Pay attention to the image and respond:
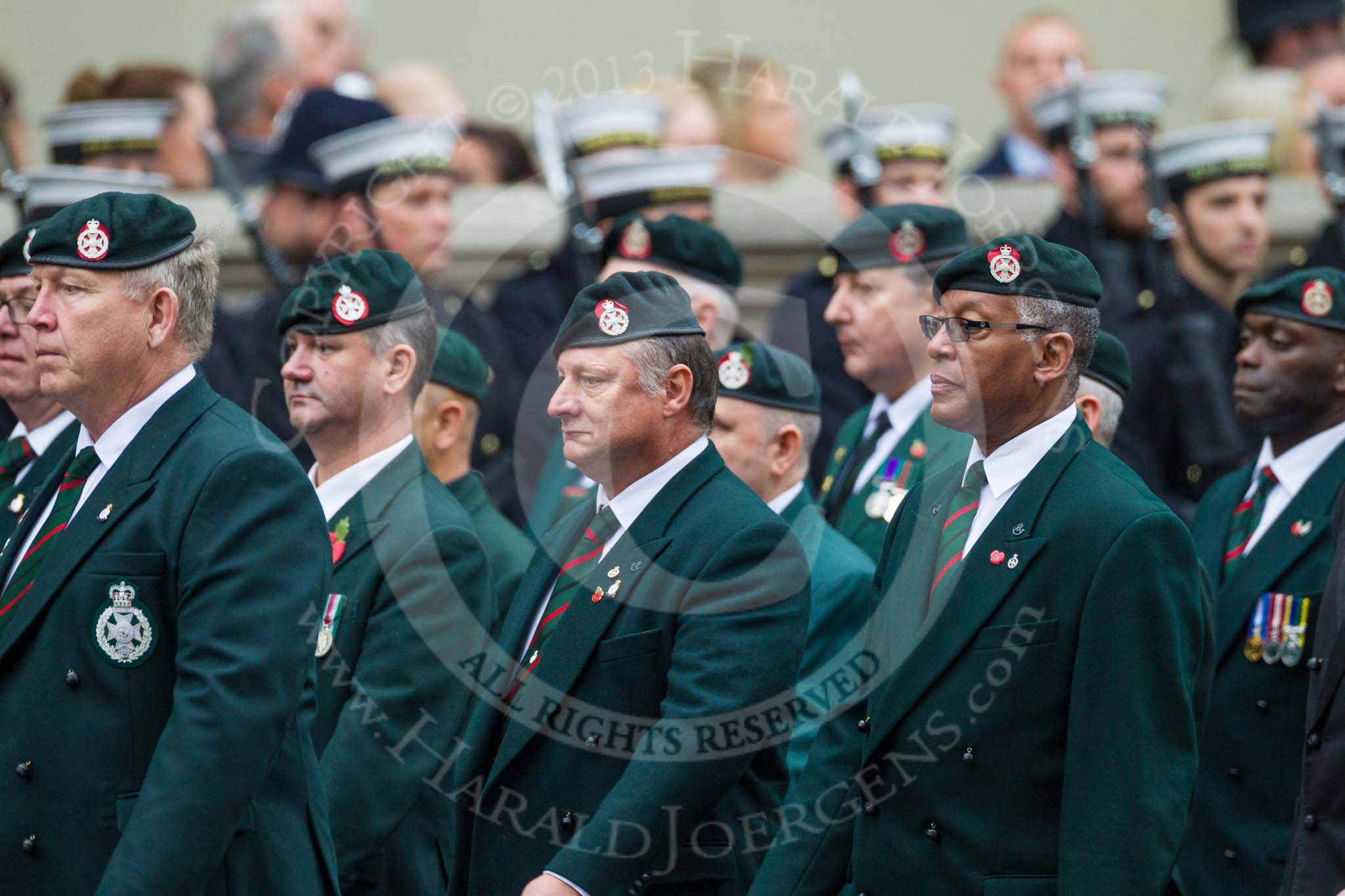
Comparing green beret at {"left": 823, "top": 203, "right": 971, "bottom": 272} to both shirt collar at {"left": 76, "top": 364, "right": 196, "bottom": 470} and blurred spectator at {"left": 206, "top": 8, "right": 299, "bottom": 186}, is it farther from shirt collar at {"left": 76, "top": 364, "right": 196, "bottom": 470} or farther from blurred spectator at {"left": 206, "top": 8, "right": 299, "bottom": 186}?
blurred spectator at {"left": 206, "top": 8, "right": 299, "bottom": 186}

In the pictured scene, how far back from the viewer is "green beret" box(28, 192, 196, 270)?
3.92 meters

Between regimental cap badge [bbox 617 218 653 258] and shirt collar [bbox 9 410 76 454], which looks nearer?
shirt collar [bbox 9 410 76 454]

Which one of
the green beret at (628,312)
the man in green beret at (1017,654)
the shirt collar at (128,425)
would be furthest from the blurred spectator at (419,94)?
the man in green beret at (1017,654)

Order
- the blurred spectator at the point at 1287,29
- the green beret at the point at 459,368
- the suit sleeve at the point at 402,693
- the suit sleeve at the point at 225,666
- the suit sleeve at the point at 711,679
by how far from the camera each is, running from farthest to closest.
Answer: the blurred spectator at the point at 1287,29, the green beret at the point at 459,368, the suit sleeve at the point at 402,693, the suit sleeve at the point at 711,679, the suit sleeve at the point at 225,666

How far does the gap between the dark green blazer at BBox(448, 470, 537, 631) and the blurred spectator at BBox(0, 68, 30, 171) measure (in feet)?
13.0

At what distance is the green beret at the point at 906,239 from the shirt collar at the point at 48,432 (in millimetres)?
2395

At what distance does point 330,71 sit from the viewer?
944 centimetres

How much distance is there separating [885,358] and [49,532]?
2821 millimetres

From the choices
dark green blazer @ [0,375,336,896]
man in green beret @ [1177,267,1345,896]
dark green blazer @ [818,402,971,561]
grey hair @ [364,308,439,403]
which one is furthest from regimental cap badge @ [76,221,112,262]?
man in green beret @ [1177,267,1345,896]

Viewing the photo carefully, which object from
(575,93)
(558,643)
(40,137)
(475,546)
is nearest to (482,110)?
(575,93)

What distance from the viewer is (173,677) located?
148 inches

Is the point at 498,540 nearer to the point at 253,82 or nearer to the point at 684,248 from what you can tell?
the point at 684,248

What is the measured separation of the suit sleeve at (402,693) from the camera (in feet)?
15.5

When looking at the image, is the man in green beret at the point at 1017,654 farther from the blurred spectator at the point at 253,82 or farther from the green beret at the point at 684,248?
the blurred spectator at the point at 253,82
